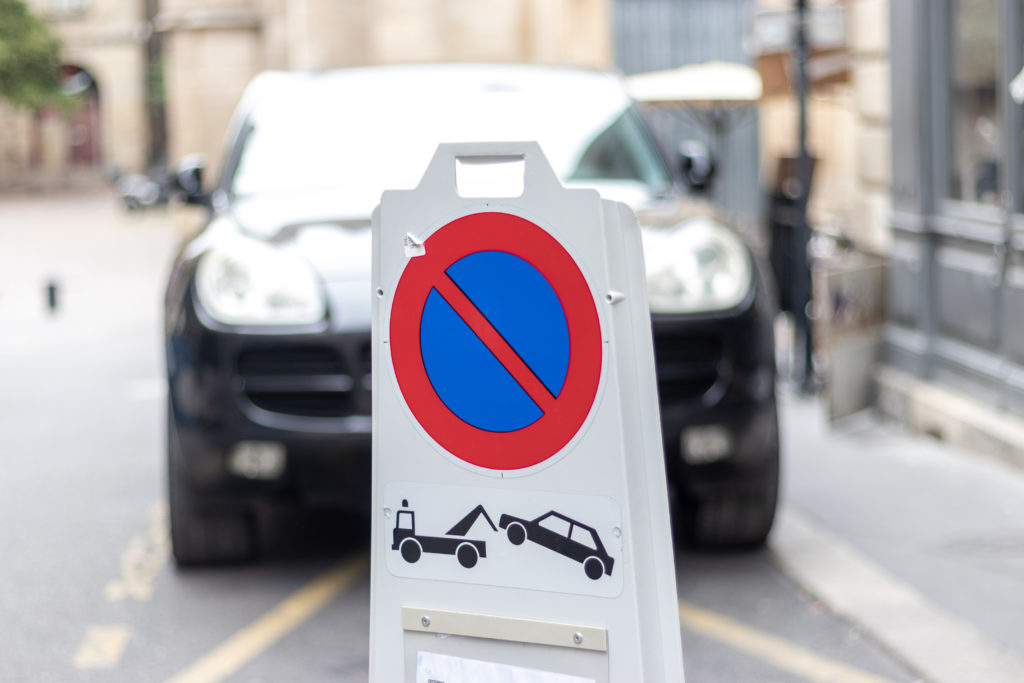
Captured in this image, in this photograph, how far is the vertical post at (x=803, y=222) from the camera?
9094 mm

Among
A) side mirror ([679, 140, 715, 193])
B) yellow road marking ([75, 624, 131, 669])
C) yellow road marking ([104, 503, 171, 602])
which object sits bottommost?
yellow road marking ([104, 503, 171, 602])

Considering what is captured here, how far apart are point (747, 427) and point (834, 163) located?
16.9 meters

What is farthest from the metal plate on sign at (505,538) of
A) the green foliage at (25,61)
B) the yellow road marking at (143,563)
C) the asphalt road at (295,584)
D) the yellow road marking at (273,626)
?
the green foliage at (25,61)

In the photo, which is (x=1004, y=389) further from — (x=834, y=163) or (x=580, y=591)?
(x=834, y=163)

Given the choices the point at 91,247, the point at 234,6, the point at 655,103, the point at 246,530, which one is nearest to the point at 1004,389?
the point at 246,530

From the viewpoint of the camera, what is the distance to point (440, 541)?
2.87m

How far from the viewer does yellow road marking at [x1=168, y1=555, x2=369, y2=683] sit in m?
4.27

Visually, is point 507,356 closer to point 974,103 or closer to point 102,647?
point 102,647

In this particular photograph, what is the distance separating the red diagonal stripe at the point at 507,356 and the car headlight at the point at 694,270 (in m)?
2.00

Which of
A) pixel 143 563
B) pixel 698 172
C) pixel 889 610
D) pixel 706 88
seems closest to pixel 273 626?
pixel 143 563

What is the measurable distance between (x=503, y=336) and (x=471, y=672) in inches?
24.3

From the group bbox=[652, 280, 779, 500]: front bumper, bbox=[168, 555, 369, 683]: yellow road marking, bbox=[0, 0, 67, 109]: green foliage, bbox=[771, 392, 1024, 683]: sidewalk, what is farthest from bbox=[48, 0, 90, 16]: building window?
bbox=[652, 280, 779, 500]: front bumper

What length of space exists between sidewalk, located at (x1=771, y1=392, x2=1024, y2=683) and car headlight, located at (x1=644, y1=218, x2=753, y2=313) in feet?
3.33

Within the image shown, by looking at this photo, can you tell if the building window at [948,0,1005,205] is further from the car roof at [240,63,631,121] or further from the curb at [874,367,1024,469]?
the car roof at [240,63,631,121]
